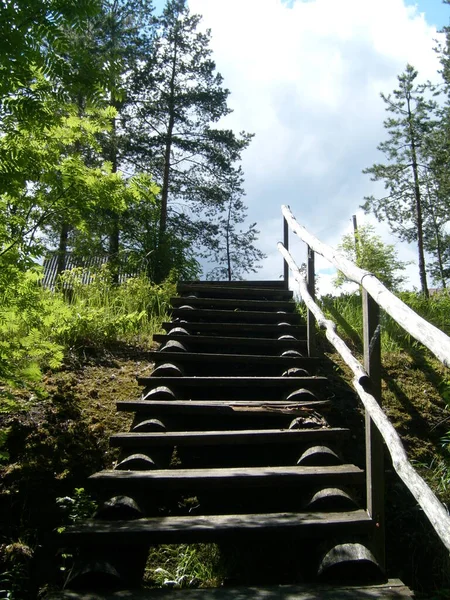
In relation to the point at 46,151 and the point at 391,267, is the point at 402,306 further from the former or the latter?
the point at 391,267

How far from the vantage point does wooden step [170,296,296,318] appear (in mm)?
5891

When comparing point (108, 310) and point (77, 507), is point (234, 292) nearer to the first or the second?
point (108, 310)

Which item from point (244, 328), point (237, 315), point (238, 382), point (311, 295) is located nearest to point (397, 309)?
point (238, 382)

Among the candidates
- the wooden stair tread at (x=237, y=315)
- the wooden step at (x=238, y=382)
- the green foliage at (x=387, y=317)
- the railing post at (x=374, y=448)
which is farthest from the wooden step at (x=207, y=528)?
the green foliage at (x=387, y=317)

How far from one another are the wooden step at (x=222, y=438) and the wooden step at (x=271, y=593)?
1055mm

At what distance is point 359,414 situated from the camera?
14.7 ft

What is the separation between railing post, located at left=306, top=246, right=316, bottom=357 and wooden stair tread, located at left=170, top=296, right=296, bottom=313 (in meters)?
0.93

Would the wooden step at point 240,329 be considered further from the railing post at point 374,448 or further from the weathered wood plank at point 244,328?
the railing post at point 374,448

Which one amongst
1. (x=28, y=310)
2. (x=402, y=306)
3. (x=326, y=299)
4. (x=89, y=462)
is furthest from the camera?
(x=326, y=299)

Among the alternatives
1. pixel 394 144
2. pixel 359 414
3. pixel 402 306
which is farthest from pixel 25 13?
pixel 394 144

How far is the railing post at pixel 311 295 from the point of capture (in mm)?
4895

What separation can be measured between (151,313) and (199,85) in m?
12.1

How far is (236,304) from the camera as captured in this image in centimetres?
597

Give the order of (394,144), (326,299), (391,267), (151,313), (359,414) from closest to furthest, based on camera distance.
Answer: (359,414) < (151,313) < (326,299) < (391,267) < (394,144)
